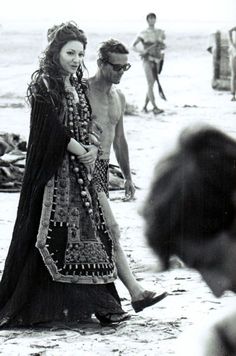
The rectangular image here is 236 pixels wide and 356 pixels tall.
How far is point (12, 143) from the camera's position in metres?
9.88

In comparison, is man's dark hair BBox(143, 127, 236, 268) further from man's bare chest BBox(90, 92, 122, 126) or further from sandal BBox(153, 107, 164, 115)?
sandal BBox(153, 107, 164, 115)

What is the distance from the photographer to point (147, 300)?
15.0 ft

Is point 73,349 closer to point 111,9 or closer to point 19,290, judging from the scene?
point 19,290


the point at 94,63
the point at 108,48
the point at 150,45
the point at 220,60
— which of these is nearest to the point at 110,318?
the point at 108,48

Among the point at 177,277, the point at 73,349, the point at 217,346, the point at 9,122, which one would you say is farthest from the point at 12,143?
the point at 217,346

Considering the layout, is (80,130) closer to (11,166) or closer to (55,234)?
(55,234)

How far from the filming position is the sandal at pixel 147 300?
15.0 feet

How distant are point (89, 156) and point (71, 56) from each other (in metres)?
0.49

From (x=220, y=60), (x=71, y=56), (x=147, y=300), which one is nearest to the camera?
(x=71, y=56)

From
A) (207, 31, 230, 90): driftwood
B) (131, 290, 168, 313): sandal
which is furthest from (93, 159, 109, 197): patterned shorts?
(207, 31, 230, 90): driftwood

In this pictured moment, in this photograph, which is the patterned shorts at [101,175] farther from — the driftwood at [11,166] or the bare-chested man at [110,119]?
the driftwood at [11,166]

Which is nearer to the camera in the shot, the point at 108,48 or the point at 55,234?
the point at 55,234

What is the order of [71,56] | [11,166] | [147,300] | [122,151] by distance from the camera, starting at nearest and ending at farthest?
[71,56] < [147,300] < [122,151] < [11,166]

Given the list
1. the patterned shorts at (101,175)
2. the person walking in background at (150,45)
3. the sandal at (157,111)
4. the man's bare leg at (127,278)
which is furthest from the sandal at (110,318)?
the sandal at (157,111)
